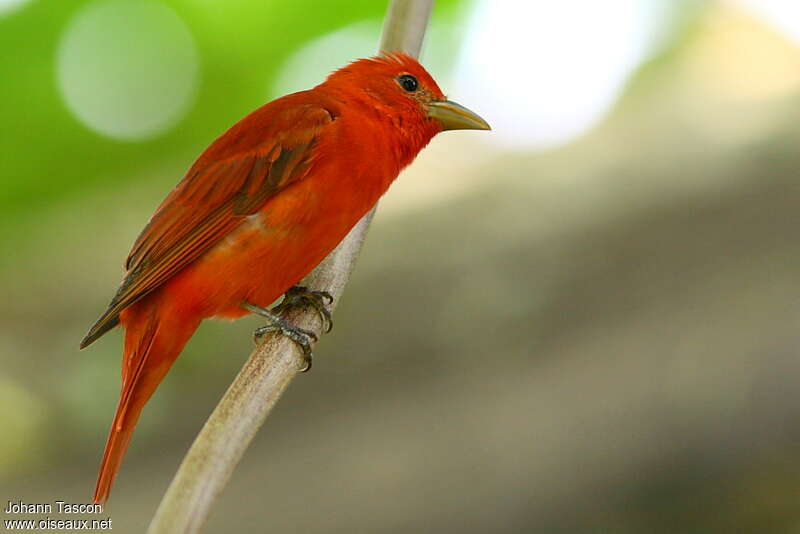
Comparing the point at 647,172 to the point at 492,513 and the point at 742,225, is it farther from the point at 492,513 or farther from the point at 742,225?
the point at 492,513

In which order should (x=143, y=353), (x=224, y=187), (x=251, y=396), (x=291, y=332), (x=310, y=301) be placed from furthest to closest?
1. (x=224, y=187)
2. (x=310, y=301)
3. (x=143, y=353)
4. (x=291, y=332)
5. (x=251, y=396)

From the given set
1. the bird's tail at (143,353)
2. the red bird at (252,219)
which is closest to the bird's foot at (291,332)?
the red bird at (252,219)

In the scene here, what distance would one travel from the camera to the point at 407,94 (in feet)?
11.9

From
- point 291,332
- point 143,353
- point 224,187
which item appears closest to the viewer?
point 291,332

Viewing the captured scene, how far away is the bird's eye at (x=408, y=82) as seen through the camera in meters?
3.62

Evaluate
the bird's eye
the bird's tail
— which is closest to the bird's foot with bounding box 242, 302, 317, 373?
the bird's tail

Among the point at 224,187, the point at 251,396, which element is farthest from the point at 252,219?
the point at 251,396

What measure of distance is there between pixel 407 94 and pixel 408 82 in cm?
5

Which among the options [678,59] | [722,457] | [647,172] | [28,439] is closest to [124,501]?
[28,439]

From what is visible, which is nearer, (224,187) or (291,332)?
(291,332)

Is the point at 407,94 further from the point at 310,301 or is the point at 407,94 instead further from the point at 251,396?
the point at 251,396

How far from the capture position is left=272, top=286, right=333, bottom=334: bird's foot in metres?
3.11

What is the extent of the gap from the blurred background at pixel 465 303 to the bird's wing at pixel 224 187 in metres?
0.82

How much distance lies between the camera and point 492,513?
3.34m
